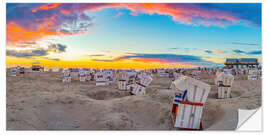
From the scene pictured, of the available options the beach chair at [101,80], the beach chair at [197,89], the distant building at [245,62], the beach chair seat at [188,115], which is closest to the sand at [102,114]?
the beach chair seat at [188,115]

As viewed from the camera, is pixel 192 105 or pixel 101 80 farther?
pixel 101 80

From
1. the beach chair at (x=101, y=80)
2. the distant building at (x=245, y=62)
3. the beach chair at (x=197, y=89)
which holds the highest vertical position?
the distant building at (x=245, y=62)

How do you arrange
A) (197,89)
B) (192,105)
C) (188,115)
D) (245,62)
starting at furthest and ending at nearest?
1. (245,62)
2. (188,115)
3. (192,105)
4. (197,89)

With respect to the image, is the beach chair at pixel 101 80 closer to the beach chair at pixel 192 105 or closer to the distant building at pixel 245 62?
the beach chair at pixel 192 105

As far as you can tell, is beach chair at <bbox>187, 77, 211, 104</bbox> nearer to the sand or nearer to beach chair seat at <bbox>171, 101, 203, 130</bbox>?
beach chair seat at <bbox>171, 101, 203, 130</bbox>

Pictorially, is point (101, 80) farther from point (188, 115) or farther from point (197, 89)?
point (197, 89)

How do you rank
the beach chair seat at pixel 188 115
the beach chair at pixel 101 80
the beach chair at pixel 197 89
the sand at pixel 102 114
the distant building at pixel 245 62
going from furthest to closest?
the beach chair at pixel 101 80 < the distant building at pixel 245 62 < the sand at pixel 102 114 < the beach chair seat at pixel 188 115 < the beach chair at pixel 197 89

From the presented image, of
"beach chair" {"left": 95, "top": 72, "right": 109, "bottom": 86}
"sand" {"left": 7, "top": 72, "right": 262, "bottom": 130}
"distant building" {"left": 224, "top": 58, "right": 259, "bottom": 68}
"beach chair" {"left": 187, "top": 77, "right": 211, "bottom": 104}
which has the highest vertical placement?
"distant building" {"left": 224, "top": 58, "right": 259, "bottom": 68}

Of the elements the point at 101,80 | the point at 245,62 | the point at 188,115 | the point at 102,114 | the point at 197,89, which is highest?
the point at 245,62

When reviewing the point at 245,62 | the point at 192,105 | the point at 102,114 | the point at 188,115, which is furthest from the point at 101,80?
the point at 245,62

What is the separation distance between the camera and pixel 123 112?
689cm

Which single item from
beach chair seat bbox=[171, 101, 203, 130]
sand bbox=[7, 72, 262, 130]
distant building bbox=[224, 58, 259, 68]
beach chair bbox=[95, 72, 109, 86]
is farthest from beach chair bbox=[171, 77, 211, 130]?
beach chair bbox=[95, 72, 109, 86]
